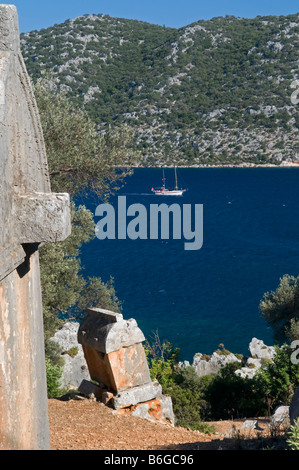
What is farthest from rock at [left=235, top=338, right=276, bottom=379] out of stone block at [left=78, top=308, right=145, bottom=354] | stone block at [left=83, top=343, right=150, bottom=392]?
stone block at [left=78, top=308, right=145, bottom=354]

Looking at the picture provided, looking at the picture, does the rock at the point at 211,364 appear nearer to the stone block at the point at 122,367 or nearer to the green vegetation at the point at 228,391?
the green vegetation at the point at 228,391

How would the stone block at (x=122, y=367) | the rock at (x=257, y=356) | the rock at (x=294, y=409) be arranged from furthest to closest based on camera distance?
the rock at (x=257, y=356), the stone block at (x=122, y=367), the rock at (x=294, y=409)

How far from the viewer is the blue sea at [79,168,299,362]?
4028 cm

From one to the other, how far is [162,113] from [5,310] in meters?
124

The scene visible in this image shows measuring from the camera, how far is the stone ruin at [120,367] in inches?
371

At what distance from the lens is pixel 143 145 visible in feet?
389

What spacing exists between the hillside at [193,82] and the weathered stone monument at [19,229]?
349 ft

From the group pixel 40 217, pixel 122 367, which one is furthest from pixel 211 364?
pixel 40 217

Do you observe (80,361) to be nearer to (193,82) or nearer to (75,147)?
(75,147)

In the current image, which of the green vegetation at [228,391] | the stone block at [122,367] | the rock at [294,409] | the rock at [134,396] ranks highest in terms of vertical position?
the rock at [294,409]

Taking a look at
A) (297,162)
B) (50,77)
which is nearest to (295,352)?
(50,77)

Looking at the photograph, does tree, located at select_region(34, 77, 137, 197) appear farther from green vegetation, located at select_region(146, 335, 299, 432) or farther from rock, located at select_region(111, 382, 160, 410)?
rock, located at select_region(111, 382, 160, 410)

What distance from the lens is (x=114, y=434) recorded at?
26.4 feet

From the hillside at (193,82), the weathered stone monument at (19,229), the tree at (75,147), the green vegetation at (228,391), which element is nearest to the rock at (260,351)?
the green vegetation at (228,391)
